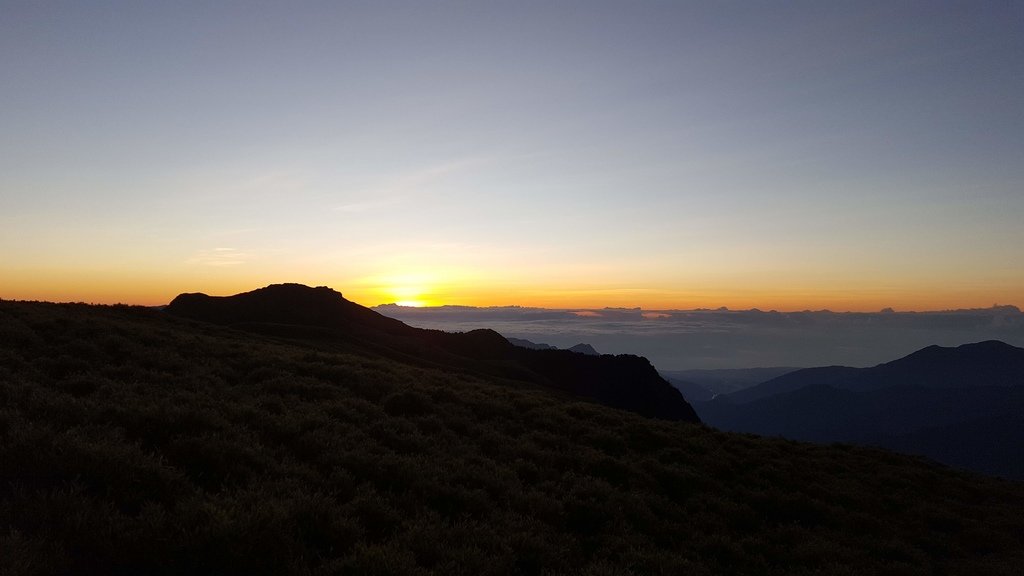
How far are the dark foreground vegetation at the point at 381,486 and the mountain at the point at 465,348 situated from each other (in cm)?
6790

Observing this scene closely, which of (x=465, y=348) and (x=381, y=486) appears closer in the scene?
(x=381, y=486)

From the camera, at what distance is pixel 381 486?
10.4 metres

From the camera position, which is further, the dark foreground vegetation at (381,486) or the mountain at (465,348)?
the mountain at (465,348)

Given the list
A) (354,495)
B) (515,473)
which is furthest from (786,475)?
(354,495)

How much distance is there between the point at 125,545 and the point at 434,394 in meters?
13.9

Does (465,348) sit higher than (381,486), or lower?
lower

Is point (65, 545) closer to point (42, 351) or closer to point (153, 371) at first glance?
point (153, 371)

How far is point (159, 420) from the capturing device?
10.8m

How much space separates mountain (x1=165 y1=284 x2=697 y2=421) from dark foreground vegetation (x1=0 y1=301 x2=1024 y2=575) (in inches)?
2673

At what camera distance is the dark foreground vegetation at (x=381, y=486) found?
706 centimetres

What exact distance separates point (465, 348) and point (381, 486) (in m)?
122

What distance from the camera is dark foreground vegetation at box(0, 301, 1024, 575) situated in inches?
278

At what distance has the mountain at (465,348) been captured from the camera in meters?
102

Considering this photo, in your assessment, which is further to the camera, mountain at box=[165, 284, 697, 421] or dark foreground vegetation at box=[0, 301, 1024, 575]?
mountain at box=[165, 284, 697, 421]
